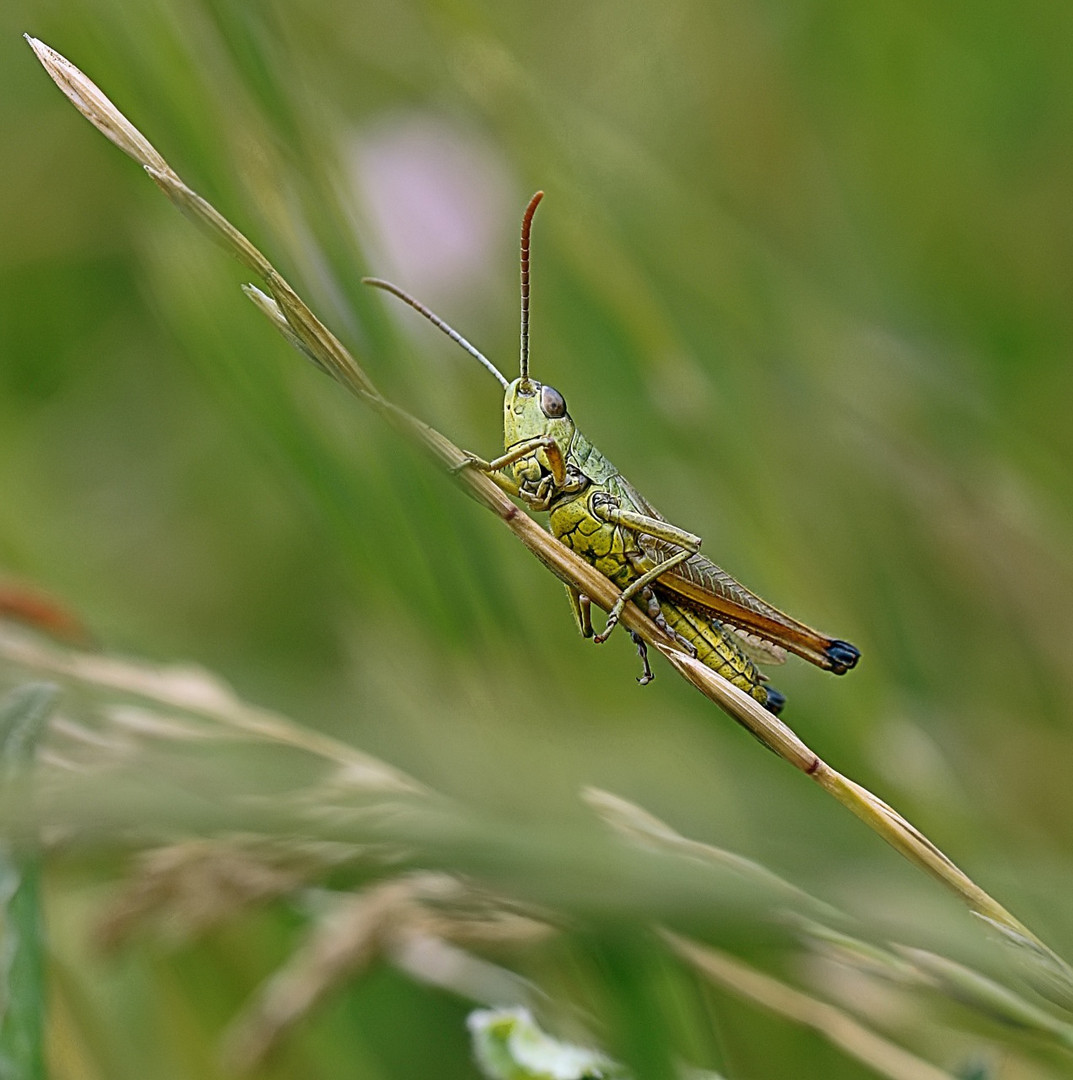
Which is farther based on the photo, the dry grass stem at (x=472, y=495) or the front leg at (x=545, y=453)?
the front leg at (x=545, y=453)

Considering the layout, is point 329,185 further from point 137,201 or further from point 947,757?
point 947,757

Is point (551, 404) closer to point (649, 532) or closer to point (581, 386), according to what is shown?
point (649, 532)

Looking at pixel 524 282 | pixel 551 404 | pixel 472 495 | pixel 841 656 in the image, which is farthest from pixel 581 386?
pixel 472 495

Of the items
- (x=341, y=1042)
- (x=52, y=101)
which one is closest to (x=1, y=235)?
(x=52, y=101)

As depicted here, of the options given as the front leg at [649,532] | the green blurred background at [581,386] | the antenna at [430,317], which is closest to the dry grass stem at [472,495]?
the green blurred background at [581,386]

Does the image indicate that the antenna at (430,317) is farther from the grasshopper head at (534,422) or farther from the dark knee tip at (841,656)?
the dark knee tip at (841,656)

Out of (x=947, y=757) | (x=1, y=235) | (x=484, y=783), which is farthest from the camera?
→ (x=1, y=235)

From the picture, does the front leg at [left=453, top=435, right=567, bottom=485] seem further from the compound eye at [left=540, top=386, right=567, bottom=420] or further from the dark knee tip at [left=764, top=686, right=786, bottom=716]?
the dark knee tip at [left=764, top=686, right=786, bottom=716]
